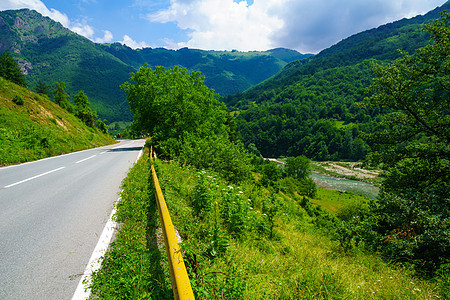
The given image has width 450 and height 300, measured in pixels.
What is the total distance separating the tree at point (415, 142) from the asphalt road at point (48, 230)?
9.45m

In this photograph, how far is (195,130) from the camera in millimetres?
18031

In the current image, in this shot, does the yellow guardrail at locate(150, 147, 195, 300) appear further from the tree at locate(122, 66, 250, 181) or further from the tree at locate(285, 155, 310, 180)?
the tree at locate(285, 155, 310, 180)

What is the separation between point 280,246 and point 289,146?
148m

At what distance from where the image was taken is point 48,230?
4160 mm

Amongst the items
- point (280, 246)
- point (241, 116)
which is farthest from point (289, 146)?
point (280, 246)

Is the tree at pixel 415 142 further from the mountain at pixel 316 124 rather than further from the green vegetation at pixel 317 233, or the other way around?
the mountain at pixel 316 124

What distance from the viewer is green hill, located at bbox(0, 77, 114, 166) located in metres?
13.1

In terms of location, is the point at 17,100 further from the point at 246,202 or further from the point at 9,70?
the point at 9,70

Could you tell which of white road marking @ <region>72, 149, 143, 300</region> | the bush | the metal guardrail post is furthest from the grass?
the bush

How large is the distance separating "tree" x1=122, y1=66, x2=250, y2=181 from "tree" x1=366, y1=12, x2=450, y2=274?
24.7 ft

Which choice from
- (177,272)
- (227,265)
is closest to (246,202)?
(227,265)

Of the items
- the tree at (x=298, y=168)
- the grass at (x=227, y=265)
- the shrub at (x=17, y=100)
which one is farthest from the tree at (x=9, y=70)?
the tree at (x=298, y=168)

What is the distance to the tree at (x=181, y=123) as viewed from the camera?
12977 millimetres

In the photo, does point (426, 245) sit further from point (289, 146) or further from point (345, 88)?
point (345, 88)
